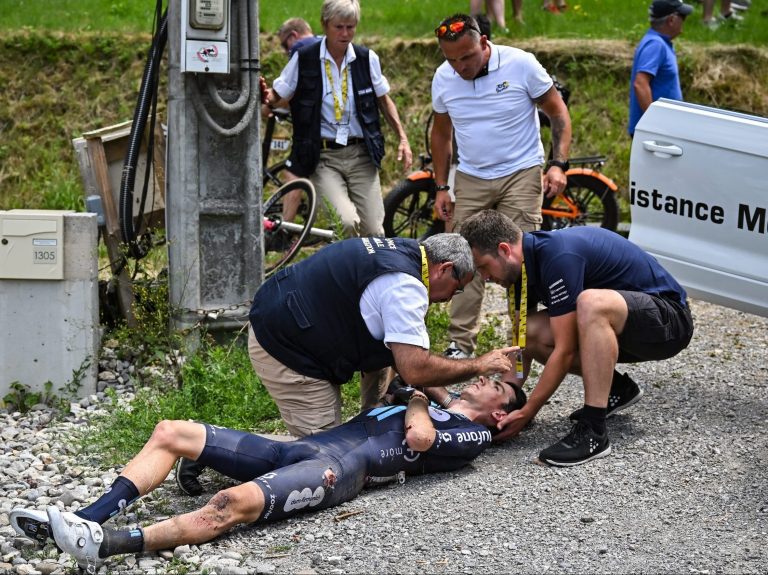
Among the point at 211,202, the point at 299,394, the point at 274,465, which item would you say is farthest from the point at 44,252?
the point at 274,465

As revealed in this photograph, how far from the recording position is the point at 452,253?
17.2 ft

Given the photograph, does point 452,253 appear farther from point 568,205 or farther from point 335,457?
point 568,205

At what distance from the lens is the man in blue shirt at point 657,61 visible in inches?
371

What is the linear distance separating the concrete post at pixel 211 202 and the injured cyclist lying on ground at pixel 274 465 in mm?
2273

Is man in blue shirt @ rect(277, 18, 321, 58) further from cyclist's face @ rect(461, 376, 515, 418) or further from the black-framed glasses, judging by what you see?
cyclist's face @ rect(461, 376, 515, 418)

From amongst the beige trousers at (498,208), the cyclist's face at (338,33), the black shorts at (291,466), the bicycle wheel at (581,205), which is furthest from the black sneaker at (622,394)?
the bicycle wheel at (581,205)

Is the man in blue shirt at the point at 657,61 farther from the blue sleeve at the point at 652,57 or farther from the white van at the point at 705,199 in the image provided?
the white van at the point at 705,199

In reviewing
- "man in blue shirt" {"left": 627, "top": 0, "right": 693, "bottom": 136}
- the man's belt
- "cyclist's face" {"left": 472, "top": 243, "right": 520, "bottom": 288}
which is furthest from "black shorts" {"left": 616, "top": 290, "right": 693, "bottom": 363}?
"man in blue shirt" {"left": 627, "top": 0, "right": 693, "bottom": 136}

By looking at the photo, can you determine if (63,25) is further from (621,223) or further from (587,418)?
(587,418)

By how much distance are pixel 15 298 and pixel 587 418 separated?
11.8ft

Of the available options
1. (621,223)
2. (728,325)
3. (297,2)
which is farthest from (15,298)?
(297,2)

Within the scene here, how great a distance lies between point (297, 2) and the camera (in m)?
16.2

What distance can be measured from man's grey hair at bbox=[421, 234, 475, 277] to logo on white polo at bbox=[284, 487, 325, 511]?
118 cm

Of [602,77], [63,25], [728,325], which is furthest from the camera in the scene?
[63,25]
